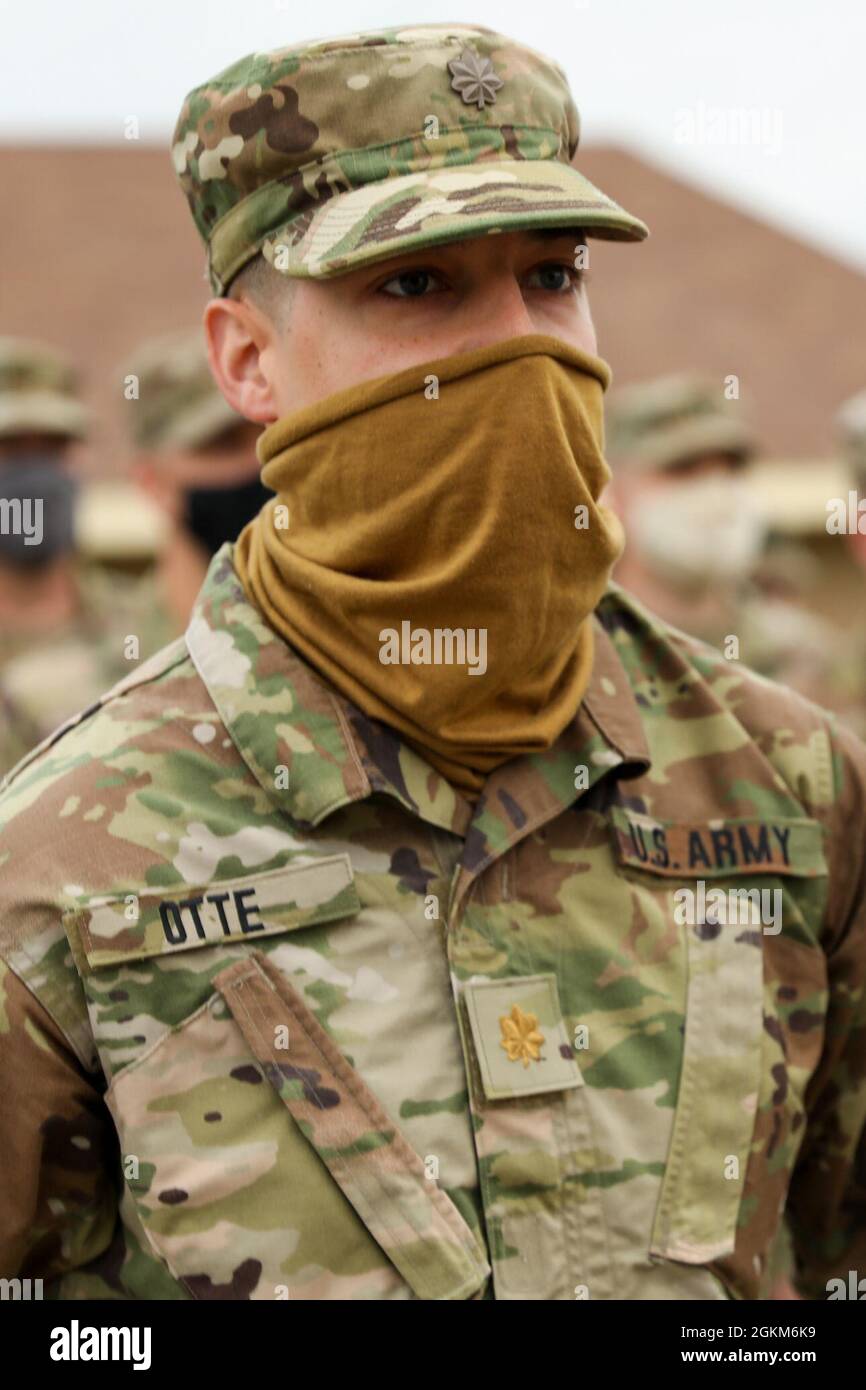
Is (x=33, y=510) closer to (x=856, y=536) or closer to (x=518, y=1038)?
(x=856, y=536)

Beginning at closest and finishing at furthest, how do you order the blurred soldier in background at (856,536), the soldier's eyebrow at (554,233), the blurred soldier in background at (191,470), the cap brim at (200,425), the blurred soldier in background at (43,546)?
the soldier's eyebrow at (554,233), the blurred soldier in background at (191,470), the cap brim at (200,425), the blurred soldier in background at (856,536), the blurred soldier in background at (43,546)

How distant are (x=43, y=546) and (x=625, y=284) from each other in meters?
11.7

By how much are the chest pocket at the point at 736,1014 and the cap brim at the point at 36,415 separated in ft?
19.9

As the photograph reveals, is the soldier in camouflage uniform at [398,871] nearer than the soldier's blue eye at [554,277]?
Yes

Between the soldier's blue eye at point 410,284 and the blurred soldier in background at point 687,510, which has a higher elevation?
the soldier's blue eye at point 410,284

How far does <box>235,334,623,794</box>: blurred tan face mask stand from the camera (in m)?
2.35

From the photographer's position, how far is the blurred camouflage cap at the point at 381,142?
7.73ft

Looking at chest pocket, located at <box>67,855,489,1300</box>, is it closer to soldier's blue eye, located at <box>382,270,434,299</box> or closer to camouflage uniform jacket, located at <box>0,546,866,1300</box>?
camouflage uniform jacket, located at <box>0,546,866,1300</box>

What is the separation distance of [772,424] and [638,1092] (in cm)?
1613

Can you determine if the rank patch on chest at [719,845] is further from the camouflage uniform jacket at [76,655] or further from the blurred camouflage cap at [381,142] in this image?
the camouflage uniform jacket at [76,655]

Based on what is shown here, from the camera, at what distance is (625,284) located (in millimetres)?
18672

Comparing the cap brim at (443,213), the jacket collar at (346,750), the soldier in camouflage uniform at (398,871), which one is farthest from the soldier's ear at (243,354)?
the jacket collar at (346,750)

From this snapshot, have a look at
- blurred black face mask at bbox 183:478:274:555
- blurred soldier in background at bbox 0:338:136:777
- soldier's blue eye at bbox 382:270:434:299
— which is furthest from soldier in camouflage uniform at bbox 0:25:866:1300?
blurred soldier in background at bbox 0:338:136:777

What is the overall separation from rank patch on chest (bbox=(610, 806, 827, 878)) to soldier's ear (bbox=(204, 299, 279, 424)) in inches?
29.1
